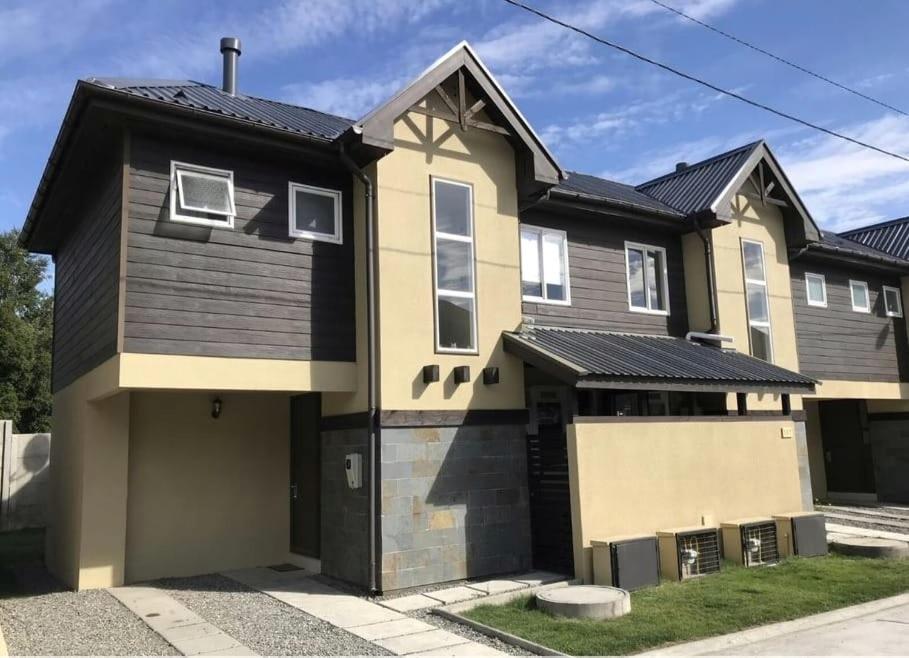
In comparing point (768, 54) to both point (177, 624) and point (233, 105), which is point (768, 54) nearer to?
point (233, 105)

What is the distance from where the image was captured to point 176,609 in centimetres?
855

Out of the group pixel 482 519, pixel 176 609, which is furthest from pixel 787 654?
pixel 176 609

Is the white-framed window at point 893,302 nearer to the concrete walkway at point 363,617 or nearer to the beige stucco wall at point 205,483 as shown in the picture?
the beige stucco wall at point 205,483

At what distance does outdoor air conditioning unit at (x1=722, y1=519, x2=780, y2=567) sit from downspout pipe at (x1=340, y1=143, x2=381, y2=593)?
5.10m

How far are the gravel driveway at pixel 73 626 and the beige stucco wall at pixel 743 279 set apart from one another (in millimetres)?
10123

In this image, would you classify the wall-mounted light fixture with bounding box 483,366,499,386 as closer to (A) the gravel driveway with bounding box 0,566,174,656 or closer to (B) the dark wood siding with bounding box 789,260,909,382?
(A) the gravel driveway with bounding box 0,566,174,656

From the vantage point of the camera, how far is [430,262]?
1015cm

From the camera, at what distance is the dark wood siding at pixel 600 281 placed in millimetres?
12109

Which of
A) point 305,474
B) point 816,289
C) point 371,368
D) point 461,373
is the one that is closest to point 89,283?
point 305,474

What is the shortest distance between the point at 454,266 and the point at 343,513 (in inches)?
146

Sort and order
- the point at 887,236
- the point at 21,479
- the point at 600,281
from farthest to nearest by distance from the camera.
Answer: the point at 887,236 < the point at 21,479 < the point at 600,281

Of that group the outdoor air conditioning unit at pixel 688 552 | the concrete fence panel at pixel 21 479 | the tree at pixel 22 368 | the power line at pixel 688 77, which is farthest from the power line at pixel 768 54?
the tree at pixel 22 368

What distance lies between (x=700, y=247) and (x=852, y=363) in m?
5.82

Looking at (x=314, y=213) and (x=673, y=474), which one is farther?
(x=673, y=474)
